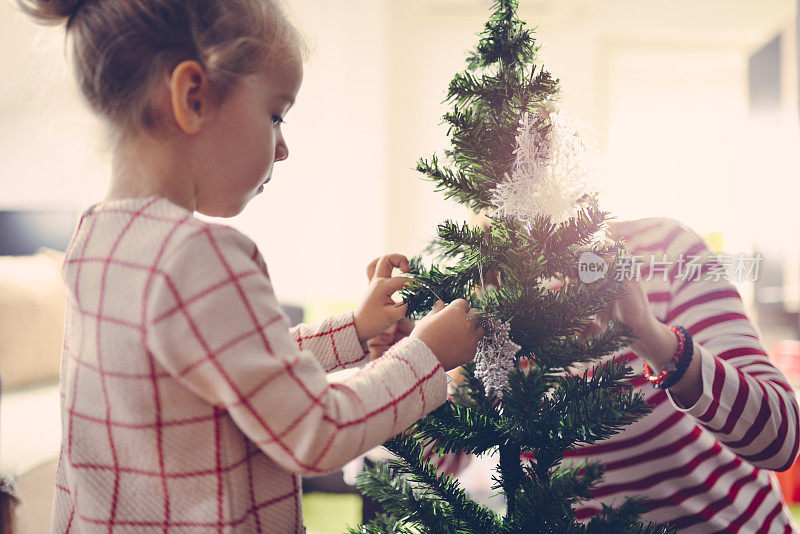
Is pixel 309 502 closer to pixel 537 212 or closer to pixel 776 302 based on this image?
pixel 537 212

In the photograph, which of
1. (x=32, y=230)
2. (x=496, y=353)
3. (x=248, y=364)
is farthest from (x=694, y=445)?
(x=32, y=230)

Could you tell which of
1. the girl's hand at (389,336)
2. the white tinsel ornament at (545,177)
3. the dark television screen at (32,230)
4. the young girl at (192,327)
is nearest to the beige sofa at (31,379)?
the dark television screen at (32,230)

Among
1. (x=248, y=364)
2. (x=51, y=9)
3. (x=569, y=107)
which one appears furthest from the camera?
(x=569, y=107)

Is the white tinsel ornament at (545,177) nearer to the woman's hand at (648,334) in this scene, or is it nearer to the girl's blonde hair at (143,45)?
the woman's hand at (648,334)

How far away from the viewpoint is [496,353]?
0.51 m

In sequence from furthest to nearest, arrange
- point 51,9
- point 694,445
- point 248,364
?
point 694,445 < point 51,9 < point 248,364

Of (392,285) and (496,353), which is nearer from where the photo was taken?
(496,353)

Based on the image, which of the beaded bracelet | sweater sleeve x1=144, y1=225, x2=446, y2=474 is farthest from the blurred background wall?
sweater sleeve x1=144, y1=225, x2=446, y2=474

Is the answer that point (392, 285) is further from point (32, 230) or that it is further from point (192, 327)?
point (32, 230)

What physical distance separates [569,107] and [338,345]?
9.70ft

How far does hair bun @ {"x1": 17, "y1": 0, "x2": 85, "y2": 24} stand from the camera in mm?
551

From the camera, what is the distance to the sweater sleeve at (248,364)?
0.46 meters

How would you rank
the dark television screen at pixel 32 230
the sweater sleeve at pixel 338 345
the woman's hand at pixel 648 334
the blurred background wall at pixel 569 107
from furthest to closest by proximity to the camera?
1. the blurred background wall at pixel 569 107
2. the dark television screen at pixel 32 230
3. the sweater sleeve at pixel 338 345
4. the woman's hand at pixel 648 334

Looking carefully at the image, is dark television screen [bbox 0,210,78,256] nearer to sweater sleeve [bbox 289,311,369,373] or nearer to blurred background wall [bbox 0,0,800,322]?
blurred background wall [bbox 0,0,800,322]
